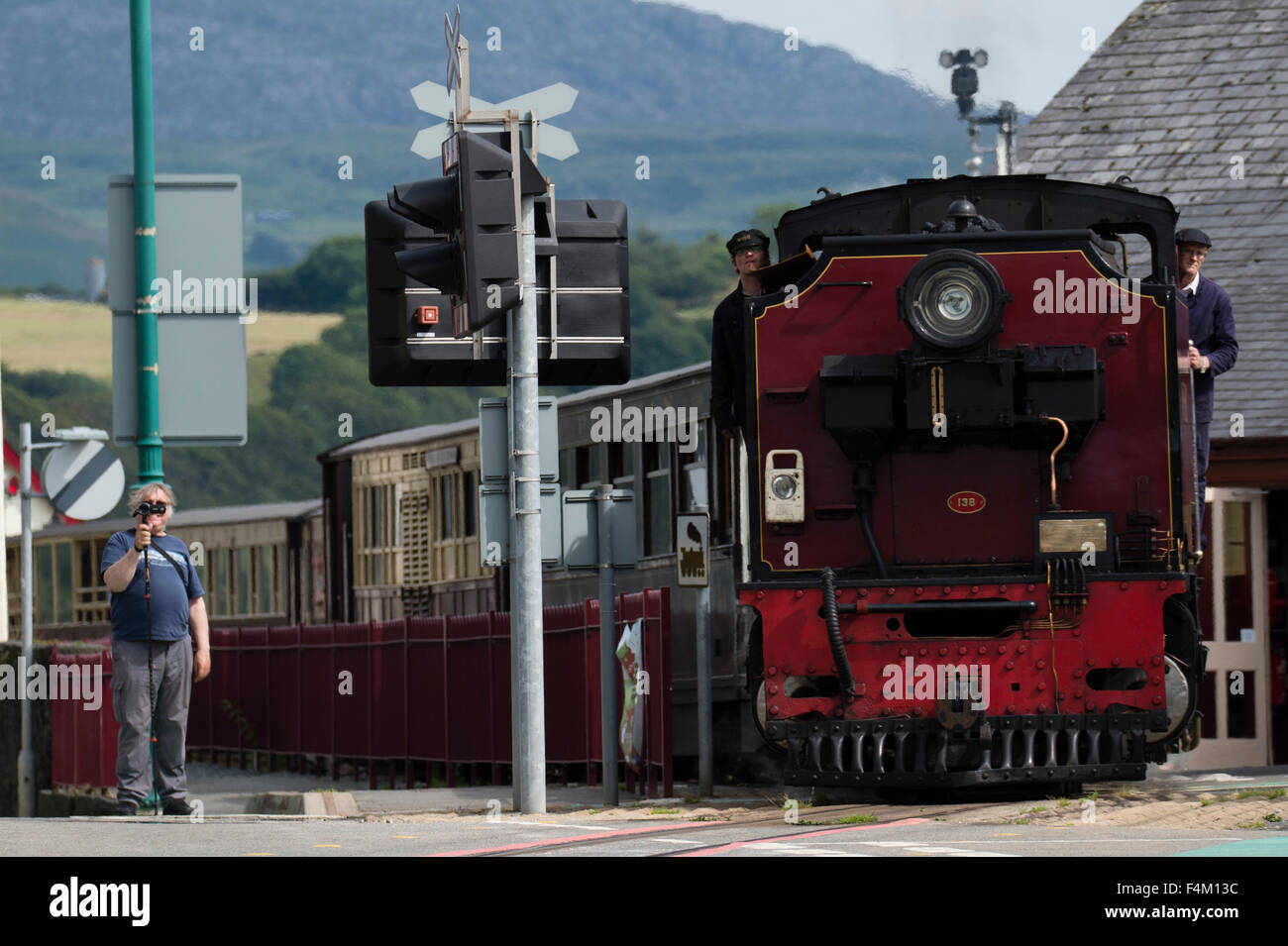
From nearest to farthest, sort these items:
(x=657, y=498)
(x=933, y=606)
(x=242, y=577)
Result: (x=933, y=606), (x=657, y=498), (x=242, y=577)

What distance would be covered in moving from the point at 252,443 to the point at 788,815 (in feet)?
385

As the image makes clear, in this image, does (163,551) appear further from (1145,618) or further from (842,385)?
(1145,618)

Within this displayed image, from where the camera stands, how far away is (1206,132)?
1948cm

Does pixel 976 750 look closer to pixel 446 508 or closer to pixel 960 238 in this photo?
pixel 960 238

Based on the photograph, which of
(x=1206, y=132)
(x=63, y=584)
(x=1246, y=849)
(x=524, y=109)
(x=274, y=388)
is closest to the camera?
(x=1246, y=849)

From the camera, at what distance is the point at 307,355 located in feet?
419

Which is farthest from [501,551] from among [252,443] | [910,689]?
[252,443]

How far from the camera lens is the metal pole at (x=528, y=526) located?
1216cm

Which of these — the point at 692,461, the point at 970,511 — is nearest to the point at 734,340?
A: the point at 970,511

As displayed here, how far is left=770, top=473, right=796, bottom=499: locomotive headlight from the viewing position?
1186cm

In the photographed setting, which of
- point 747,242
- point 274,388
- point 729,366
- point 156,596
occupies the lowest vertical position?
point 156,596

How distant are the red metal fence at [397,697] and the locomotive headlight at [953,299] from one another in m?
3.11

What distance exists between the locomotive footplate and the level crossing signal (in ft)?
8.65

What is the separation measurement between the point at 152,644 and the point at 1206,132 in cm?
1128
